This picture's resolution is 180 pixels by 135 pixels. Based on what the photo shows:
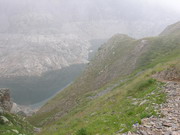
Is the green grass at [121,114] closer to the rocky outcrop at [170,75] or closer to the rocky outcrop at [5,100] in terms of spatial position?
the rocky outcrop at [170,75]

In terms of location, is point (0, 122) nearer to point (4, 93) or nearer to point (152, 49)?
Answer: point (4, 93)

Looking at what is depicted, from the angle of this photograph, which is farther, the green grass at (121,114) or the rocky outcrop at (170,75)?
the rocky outcrop at (170,75)

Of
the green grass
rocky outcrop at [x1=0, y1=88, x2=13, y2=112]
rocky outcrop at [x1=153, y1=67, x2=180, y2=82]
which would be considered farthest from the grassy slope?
rocky outcrop at [x1=153, y1=67, x2=180, y2=82]

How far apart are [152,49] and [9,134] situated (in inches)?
2869

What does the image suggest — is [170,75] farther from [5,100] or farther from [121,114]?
Result: [5,100]

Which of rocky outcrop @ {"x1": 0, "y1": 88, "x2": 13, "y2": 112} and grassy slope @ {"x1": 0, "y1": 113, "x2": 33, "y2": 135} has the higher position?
grassy slope @ {"x1": 0, "y1": 113, "x2": 33, "y2": 135}

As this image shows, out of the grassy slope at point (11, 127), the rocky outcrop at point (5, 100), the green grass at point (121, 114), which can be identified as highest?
the green grass at point (121, 114)

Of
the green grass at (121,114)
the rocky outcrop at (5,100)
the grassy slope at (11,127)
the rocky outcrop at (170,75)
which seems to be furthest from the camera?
the rocky outcrop at (5,100)

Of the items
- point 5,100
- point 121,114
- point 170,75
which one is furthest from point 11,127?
point 170,75

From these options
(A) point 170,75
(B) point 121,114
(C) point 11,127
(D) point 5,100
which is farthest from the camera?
(D) point 5,100

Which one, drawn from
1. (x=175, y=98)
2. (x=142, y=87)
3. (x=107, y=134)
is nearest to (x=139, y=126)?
(x=107, y=134)

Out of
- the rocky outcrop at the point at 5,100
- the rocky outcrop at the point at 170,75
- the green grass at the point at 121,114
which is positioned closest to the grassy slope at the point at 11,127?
the green grass at the point at 121,114

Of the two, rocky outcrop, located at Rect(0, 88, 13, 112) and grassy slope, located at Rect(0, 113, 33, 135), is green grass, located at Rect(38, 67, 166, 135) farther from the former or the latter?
rocky outcrop, located at Rect(0, 88, 13, 112)

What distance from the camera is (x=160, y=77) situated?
3278 centimetres
